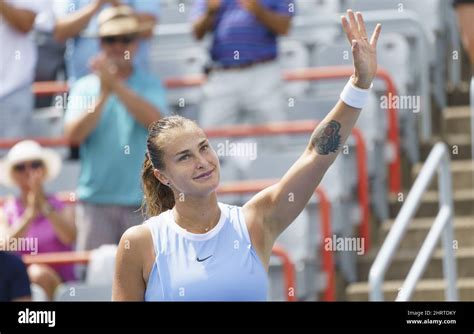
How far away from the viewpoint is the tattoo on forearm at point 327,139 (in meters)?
3.75

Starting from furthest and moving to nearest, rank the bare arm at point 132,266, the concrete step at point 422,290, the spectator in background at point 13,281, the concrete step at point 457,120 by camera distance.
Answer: the concrete step at point 457,120 < the concrete step at point 422,290 < the spectator in background at point 13,281 < the bare arm at point 132,266

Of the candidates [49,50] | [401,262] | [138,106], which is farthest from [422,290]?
[49,50]

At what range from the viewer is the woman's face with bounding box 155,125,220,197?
12.1 feet

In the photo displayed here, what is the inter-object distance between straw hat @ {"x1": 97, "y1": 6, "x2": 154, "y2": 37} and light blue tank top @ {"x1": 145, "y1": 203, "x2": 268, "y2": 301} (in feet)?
7.31

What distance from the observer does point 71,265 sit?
5449 mm

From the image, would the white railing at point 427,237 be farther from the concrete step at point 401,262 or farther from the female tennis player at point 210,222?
the female tennis player at point 210,222

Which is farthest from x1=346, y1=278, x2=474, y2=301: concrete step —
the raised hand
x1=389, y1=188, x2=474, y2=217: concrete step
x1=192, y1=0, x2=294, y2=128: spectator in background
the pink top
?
the raised hand

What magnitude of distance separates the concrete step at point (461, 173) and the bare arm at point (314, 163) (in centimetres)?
202

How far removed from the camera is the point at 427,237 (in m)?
5.36

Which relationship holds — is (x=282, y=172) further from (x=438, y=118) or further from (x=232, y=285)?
(x=232, y=285)
